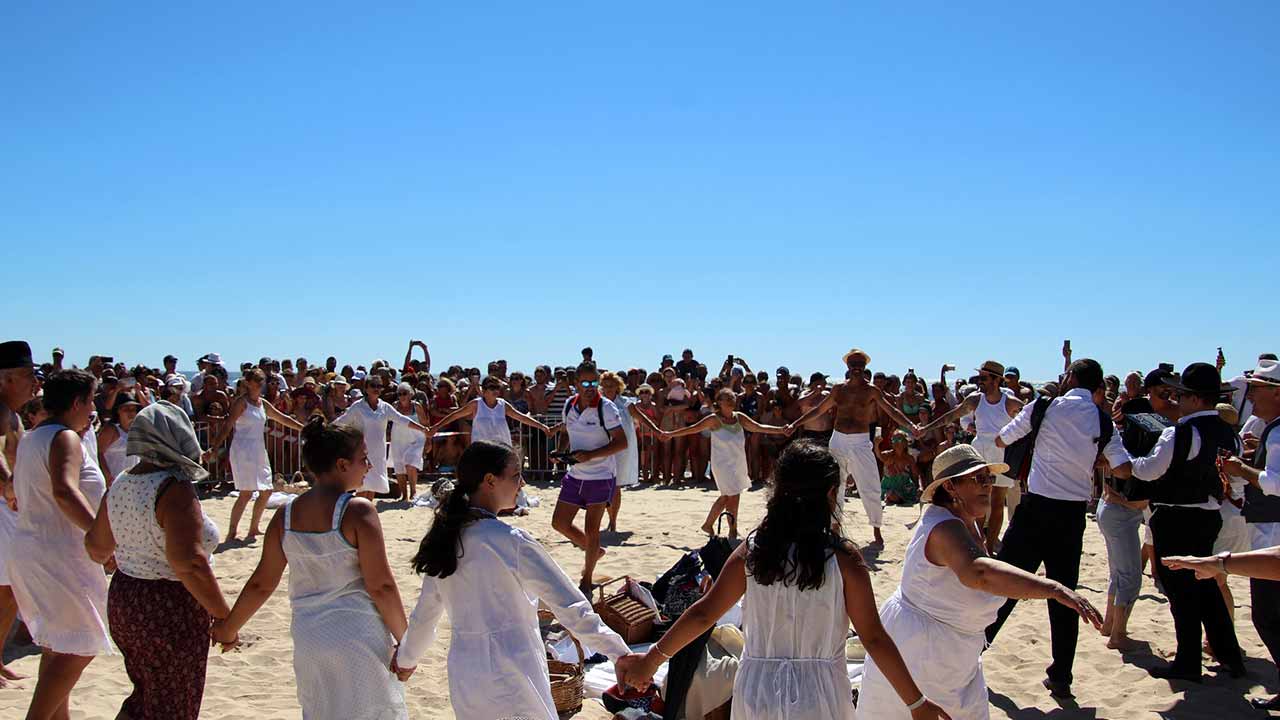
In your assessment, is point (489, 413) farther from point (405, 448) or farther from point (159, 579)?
point (159, 579)

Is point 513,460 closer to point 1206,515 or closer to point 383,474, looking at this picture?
point 1206,515

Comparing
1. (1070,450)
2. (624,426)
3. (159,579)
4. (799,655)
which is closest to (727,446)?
(624,426)

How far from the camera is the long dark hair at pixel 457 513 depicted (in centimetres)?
305

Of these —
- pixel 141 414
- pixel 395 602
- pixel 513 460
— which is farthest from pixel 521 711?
pixel 141 414

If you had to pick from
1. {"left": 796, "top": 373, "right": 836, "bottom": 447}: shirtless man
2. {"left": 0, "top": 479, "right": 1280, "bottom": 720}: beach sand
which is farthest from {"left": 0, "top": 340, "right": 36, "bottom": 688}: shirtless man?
{"left": 796, "top": 373, "right": 836, "bottom": 447}: shirtless man

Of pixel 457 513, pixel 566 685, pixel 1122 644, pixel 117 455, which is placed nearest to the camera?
pixel 457 513

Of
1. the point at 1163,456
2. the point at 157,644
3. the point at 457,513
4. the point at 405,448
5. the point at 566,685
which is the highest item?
the point at 1163,456

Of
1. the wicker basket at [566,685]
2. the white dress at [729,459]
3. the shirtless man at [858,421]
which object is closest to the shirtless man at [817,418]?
the white dress at [729,459]

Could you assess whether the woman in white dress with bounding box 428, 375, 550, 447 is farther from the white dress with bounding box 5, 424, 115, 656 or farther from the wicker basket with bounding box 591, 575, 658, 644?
the white dress with bounding box 5, 424, 115, 656

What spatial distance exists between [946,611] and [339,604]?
2295 millimetres

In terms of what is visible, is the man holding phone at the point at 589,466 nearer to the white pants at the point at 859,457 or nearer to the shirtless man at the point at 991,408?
the white pants at the point at 859,457

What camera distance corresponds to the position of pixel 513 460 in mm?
3217

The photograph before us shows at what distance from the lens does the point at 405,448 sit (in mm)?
12898

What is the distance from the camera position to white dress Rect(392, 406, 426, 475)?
505 inches
